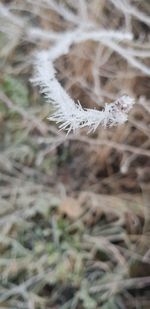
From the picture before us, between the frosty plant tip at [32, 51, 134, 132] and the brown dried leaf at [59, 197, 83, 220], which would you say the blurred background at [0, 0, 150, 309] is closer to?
the brown dried leaf at [59, 197, 83, 220]

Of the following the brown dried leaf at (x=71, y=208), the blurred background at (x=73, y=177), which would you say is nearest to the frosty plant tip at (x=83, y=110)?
the blurred background at (x=73, y=177)

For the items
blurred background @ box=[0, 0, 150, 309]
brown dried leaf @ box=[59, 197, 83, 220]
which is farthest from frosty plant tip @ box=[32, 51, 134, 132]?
brown dried leaf @ box=[59, 197, 83, 220]

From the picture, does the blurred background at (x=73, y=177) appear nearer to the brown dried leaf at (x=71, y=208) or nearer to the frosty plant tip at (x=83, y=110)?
the brown dried leaf at (x=71, y=208)

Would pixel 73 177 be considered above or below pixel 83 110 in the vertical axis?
above

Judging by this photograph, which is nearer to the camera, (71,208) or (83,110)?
(83,110)

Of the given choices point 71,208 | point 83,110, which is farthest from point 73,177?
point 83,110

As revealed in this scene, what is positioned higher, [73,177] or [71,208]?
[73,177]

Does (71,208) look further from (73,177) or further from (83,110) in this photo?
(83,110)

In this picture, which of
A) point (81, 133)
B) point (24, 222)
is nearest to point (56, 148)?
point (81, 133)

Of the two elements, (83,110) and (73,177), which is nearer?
(83,110)
